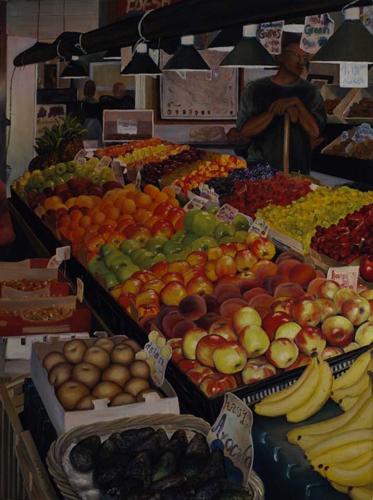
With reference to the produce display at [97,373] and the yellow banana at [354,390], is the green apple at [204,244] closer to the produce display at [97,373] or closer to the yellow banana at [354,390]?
the produce display at [97,373]

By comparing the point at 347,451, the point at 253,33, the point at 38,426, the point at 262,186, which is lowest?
the point at 38,426

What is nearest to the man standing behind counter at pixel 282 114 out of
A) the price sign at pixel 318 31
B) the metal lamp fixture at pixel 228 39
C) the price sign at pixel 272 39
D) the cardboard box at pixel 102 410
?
the price sign at pixel 318 31

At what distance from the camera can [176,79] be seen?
443 inches

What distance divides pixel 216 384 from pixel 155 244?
1763mm

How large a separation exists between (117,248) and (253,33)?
135 cm

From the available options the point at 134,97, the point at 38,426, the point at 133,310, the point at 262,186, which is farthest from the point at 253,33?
the point at 134,97

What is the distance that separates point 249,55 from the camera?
450 centimetres

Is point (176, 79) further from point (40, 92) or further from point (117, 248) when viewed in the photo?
point (117, 248)

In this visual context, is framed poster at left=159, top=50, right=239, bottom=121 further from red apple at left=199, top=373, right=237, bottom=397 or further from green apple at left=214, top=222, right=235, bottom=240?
red apple at left=199, top=373, right=237, bottom=397

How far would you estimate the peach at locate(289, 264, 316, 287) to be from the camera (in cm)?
360

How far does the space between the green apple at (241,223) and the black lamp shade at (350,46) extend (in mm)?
1361

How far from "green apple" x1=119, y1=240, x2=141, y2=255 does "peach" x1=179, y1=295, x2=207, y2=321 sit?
1.10 m

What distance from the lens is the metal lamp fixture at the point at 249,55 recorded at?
176 inches

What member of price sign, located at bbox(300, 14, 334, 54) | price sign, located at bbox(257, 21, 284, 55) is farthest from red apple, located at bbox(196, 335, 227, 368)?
price sign, located at bbox(257, 21, 284, 55)
